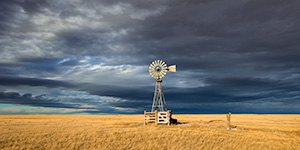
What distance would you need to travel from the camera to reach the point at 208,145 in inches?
747

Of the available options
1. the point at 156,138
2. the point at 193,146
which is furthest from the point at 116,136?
the point at 193,146

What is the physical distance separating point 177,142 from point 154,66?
584 inches

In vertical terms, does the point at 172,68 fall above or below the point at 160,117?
above

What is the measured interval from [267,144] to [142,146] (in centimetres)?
1130

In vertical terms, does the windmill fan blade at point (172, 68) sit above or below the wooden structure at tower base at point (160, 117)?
above

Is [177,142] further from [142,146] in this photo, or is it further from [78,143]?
[78,143]

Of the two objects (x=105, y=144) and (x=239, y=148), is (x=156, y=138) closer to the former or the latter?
(x=105, y=144)

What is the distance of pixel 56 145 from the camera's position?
16828mm

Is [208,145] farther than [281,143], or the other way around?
[281,143]

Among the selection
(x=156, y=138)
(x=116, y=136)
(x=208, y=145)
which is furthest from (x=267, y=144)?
(x=116, y=136)

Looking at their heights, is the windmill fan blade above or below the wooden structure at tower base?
above

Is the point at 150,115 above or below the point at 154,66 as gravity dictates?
below

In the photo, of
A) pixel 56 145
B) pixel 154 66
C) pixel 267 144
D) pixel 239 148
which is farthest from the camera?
pixel 154 66

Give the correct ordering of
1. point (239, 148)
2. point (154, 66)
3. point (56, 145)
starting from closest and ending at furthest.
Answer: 1. point (56, 145)
2. point (239, 148)
3. point (154, 66)
